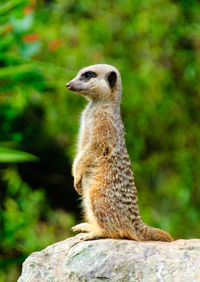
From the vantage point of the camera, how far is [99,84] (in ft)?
9.83

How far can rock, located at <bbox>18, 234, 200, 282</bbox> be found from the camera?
2.38 meters

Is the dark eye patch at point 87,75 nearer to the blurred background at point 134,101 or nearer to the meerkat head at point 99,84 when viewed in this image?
the meerkat head at point 99,84

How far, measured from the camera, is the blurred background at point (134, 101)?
542cm

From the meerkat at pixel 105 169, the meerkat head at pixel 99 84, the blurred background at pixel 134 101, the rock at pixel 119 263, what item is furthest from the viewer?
the blurred background at pixel 134 101

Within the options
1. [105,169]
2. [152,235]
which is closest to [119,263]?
[152,235]

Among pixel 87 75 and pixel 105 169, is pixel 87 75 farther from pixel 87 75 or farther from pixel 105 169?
pixel 105 169

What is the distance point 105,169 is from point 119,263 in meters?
0.51

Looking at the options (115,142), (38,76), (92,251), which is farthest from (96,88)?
(38,76)

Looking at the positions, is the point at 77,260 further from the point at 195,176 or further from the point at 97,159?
the point at 195,176

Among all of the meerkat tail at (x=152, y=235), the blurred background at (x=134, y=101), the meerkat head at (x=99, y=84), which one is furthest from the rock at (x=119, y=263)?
the blurred background at (x=134, y=101)

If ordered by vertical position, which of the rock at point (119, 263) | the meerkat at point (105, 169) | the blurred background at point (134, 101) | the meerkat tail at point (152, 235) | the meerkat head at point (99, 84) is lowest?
the rock at point (119, 263)

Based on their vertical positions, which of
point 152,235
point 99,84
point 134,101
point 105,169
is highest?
point 134,101

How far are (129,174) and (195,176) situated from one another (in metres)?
3.17

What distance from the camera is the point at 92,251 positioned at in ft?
8.32
